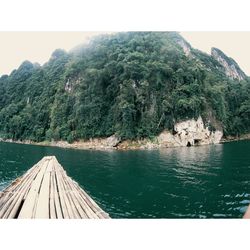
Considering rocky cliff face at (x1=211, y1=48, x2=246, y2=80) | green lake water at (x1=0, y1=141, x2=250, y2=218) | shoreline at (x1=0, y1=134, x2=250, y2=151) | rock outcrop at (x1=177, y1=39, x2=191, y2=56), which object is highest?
rocky cliff face at (x1=211, y1=48, x2=246, y2=80)

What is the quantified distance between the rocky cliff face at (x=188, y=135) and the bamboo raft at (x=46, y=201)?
52.1ft

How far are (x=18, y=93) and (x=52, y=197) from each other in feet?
24.8

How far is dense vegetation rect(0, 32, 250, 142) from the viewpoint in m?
13.4

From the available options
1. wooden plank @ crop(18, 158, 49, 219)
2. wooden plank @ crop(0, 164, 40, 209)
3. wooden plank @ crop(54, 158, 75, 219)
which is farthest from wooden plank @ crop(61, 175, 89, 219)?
wooden plank @ crop(0, 164, 40, 209)

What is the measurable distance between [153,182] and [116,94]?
35.5ft

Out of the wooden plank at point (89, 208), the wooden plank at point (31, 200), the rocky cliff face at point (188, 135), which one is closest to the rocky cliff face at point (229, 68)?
the rocky cliff face at point (188, 135)

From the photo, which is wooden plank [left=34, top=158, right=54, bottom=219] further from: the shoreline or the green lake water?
the shoreline

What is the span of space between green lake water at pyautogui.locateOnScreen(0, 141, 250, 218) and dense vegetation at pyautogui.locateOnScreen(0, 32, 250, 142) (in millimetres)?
1850

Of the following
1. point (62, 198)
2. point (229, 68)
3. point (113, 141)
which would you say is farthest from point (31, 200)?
point (229, 68)

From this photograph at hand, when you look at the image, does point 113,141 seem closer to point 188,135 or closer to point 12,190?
point 188,135

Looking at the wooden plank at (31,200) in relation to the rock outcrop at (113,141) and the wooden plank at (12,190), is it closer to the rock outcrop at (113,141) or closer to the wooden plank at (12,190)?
the wooden plank at (12,190)

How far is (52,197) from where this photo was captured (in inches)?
246

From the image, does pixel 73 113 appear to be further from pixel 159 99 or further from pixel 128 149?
pixel 159 99

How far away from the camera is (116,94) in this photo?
1988cm
